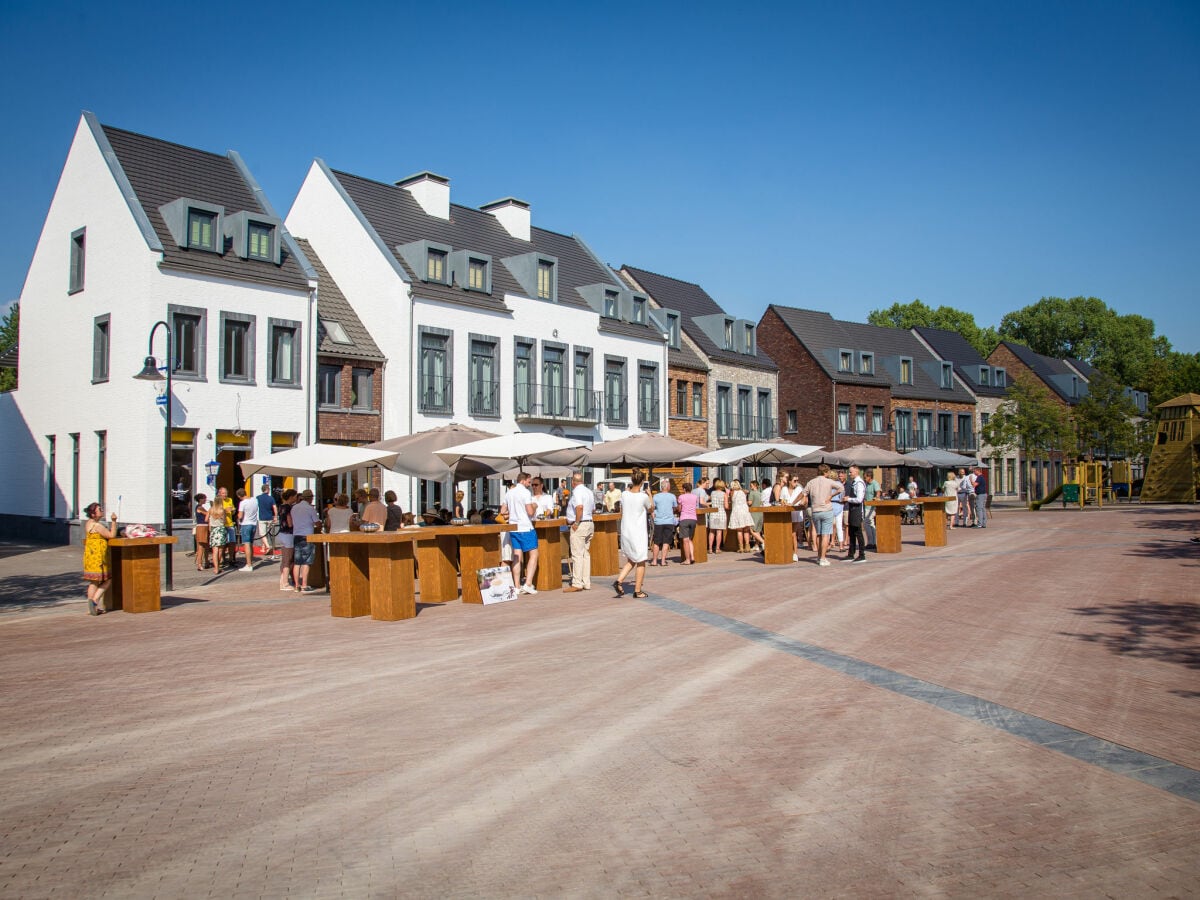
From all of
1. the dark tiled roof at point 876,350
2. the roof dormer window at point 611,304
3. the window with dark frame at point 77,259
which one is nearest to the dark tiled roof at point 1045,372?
the dark tiled roof at point 876,350

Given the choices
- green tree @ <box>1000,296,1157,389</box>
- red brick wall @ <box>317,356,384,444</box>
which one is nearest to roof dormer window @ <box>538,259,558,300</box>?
red brick wall @ <box>317,356,384,444</box>

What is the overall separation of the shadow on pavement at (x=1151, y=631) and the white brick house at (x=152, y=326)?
66.8 ft

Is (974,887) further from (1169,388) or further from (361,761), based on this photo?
(1169,388)

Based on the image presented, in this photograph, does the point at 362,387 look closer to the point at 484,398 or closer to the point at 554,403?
the point at 484,398

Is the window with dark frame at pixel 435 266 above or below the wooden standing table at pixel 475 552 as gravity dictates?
above

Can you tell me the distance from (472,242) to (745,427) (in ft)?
56.6

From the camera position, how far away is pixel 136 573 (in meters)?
13.6

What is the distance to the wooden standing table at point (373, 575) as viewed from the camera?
12508 millimetres

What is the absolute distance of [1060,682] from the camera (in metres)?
8.24

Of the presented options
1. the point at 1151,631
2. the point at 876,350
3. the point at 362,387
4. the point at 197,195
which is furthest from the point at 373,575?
the point at 876,350

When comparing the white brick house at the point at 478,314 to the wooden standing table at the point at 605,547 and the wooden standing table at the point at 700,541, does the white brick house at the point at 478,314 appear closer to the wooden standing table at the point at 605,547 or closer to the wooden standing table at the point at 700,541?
the wooden standing table at the point at 700,541

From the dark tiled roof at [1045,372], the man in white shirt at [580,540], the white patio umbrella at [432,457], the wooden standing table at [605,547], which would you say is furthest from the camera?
the dark tiled roof at [1045,372]

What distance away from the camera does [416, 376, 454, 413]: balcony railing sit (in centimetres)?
3031

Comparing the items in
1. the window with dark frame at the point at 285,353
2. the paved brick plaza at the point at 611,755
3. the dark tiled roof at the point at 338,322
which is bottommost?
the paved brick plaza at the point at 611,755
